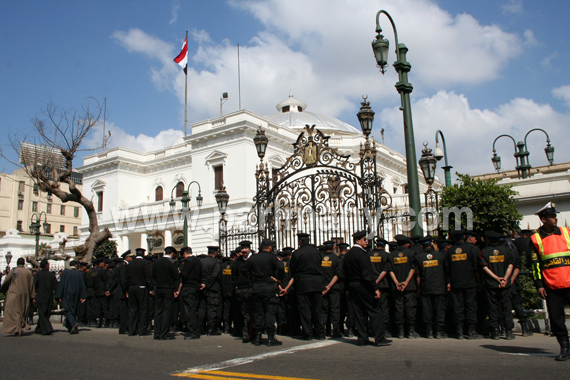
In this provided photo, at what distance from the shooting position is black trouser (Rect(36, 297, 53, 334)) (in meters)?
10.2

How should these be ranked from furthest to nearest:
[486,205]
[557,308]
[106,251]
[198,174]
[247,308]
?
[198,174] < [106,251] < [486,205] < [247,308] < [557,308]

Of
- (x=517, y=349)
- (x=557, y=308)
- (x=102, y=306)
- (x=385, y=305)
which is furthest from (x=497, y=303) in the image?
(x=102, y=306)

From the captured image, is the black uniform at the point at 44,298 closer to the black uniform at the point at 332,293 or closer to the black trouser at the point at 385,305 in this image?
the black uniform at the point at 332,293

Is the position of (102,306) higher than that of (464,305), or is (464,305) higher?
(464,305)

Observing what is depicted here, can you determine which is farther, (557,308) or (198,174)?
(198,174)

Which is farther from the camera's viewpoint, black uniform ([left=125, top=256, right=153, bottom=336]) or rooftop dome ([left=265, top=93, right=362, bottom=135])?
rooftop dome ([left=265, top=93, right=362, bottom=135])

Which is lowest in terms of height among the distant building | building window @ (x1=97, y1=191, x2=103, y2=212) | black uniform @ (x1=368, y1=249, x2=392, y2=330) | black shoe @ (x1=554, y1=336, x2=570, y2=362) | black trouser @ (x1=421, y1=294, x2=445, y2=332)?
black shoe @ (x1=554, y1=336, x2=570, y2=362)

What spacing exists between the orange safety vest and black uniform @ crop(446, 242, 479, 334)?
1.87 meters

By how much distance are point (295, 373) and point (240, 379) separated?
0.65m

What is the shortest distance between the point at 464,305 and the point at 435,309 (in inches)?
19.1

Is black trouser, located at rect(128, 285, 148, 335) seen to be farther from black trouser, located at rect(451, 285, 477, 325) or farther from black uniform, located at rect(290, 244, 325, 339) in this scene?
black trouser, located at rect(451, 285, 477, 325)

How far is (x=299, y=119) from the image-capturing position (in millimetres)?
43344

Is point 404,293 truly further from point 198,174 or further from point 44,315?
point 198,174

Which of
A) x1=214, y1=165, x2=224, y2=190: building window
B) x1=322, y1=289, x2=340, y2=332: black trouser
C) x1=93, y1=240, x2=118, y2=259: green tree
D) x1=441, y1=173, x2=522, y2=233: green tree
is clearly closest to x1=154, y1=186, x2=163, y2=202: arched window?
x1=214, y1=165, x2=224, y2=190: building window
